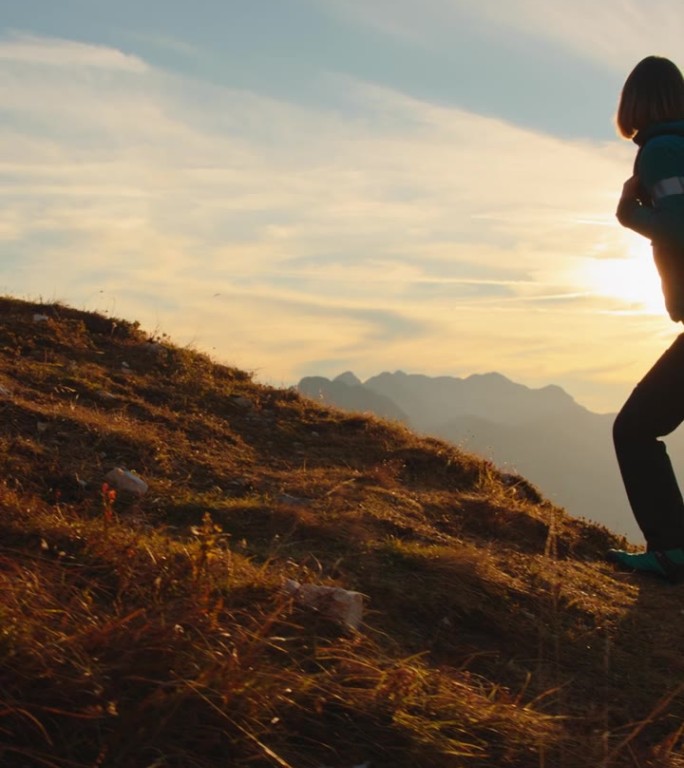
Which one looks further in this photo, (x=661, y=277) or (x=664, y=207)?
(x=661, y=277)

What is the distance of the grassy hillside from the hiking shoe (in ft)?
0.34

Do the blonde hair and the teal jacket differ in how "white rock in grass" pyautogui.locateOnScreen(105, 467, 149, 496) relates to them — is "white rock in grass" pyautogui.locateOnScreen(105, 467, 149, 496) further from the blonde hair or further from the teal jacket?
the blonde hair

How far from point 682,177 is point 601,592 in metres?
2.30

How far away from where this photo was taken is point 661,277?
4715 mm

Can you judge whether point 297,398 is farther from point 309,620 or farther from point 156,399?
point 309,620

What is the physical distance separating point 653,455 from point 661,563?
686mm

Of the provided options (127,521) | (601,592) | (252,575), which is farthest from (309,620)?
(601,592)

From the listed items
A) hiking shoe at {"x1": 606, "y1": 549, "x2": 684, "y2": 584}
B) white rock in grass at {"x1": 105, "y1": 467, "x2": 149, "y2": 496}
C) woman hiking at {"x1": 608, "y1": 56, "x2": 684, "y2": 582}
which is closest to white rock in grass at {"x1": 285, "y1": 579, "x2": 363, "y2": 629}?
white rock in grass at {"x1": 105, "y1": 467, "x2": 149, "y2": 496}

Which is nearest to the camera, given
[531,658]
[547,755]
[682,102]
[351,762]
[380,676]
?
[351,762]

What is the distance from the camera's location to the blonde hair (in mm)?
4711

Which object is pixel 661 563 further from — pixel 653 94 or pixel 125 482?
pixel 125 482

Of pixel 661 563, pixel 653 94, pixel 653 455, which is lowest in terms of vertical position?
pixel 661 563

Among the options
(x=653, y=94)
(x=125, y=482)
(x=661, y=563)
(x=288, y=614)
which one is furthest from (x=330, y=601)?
(x=653, y=94)

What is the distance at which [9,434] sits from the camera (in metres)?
5.43
